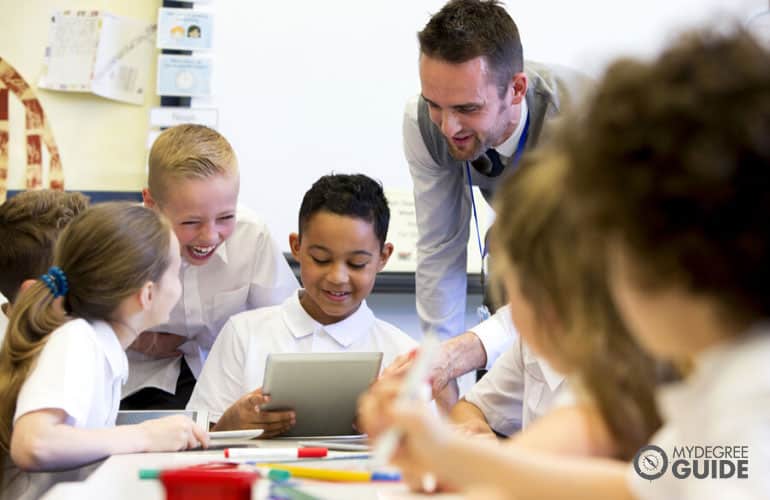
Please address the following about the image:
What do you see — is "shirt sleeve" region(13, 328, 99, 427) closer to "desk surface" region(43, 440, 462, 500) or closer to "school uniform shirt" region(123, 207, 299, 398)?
"desk surface" region(43, 440, 462, 500)

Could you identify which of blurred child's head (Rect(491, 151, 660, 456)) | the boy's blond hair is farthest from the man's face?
blurred child's head (Rect(491, 151, 660, 456))

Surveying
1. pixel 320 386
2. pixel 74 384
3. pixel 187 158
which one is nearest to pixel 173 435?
pixel 74 384

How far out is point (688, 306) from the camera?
1.75 feet

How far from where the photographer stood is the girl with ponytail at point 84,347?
1363 millimetres

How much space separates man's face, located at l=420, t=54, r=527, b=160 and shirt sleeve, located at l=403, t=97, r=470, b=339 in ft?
0.90

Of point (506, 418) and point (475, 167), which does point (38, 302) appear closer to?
point (506, 418)

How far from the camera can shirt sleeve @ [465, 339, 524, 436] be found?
1.80 meters

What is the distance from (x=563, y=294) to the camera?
73cm

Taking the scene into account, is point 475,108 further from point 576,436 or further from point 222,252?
point 576,436

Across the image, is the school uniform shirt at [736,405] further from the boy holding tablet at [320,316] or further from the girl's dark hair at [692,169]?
the boy holding tablet at [320,316]

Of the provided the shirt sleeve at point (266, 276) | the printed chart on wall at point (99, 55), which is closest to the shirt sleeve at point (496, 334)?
the shirt sleeve at point (266, 276)

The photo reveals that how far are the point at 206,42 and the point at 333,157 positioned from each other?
0.54 meters

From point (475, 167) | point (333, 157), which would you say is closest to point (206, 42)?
point (333, 157)

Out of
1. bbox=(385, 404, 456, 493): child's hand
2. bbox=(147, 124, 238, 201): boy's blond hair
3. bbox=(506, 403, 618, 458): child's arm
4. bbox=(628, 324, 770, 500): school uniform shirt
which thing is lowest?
bbox=(506, 403, 618, 458): child's arm
